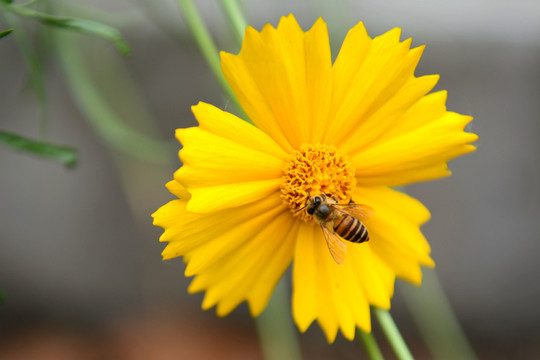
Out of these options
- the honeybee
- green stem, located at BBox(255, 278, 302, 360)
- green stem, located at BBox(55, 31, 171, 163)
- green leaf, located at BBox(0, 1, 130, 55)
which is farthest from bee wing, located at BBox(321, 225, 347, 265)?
green stem, located at BBox(55, 31, 171, 163)

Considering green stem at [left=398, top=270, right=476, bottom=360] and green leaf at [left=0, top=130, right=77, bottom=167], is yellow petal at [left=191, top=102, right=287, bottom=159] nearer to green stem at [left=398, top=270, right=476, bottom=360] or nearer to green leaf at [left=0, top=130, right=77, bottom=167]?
green leaf at [left=0, top=130, right=77, bottom=167]

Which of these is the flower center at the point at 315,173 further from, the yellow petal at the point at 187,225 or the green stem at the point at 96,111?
the green stem at the point at 96,111

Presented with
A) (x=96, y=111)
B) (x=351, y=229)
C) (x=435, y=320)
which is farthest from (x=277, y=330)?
(x=351, y=229)

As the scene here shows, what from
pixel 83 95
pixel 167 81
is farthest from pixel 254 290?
pixel 167 81

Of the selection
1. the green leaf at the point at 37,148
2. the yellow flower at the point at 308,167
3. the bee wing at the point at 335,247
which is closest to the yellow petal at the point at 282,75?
the yellow flower at the point at 308,167

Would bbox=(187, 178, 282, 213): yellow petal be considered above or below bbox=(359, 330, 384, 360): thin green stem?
above

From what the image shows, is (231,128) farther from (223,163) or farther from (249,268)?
(249,268)
